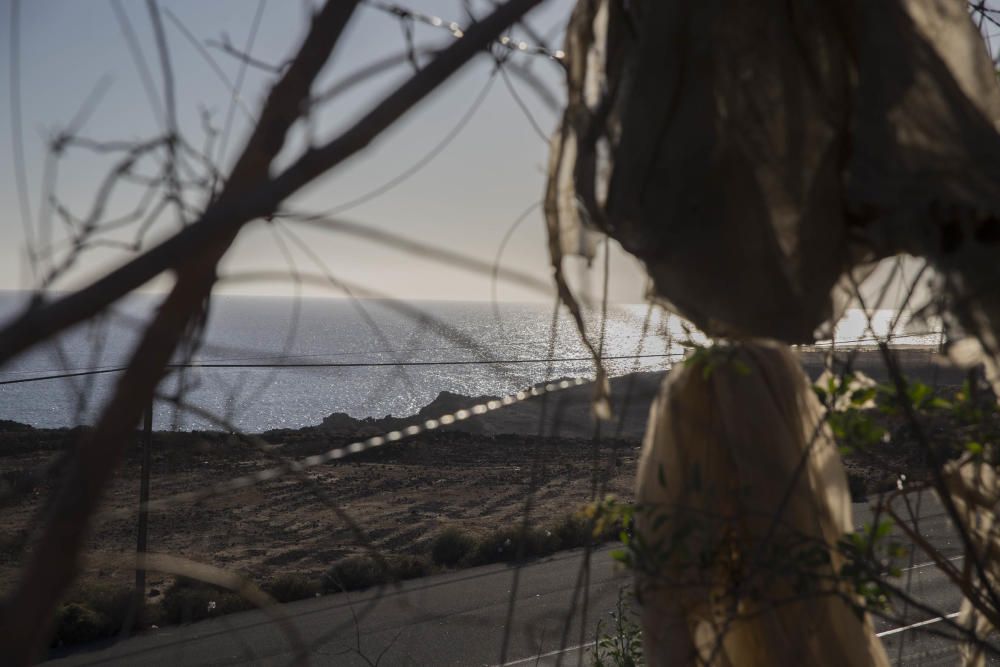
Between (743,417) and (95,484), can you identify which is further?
(743,417)

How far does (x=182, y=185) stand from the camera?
4.37ft

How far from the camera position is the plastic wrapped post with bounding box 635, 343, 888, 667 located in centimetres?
153

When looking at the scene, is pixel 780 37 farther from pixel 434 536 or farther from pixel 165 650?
pixel 434 536

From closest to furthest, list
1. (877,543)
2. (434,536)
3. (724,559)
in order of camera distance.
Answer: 1. (724,559)
2. (877,543)
3. (434,536)

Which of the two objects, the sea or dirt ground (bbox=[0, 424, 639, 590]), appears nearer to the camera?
the sea

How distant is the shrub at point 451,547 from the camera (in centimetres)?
1393

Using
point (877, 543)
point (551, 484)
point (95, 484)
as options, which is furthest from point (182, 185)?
point (551, 484)

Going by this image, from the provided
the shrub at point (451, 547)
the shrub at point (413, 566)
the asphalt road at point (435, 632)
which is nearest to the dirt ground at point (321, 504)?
the shrub at point (451, 547)

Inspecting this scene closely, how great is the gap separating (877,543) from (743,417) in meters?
0.37

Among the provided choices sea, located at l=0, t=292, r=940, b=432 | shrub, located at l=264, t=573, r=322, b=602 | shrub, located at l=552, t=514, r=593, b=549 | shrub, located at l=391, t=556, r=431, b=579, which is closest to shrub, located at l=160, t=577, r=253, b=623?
shrub, located at l=264, t=573, r=322, b=602

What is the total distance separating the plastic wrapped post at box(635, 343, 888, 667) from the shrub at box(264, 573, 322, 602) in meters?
10.8

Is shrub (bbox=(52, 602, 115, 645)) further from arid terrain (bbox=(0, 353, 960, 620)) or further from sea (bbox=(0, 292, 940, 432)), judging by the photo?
sea (bbox=(0, 292, 940, 432))

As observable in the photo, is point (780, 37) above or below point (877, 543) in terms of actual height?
above

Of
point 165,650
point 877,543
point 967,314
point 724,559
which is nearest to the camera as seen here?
point 967,314
